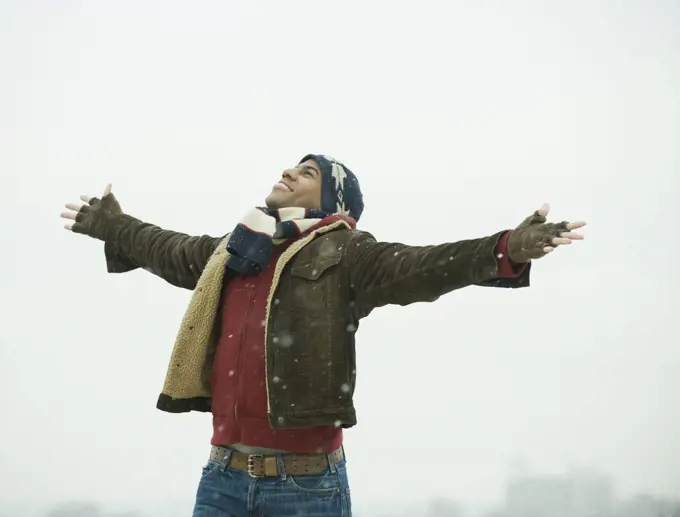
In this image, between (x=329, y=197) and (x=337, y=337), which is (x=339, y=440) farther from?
(x=329, y=197)

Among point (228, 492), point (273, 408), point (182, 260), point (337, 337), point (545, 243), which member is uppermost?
point (182, 260)

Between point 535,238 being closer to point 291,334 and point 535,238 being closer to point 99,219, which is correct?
point 291,334

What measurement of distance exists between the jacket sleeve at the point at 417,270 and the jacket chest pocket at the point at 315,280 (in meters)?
0.05

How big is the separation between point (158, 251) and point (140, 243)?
10cm

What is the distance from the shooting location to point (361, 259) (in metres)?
2.66

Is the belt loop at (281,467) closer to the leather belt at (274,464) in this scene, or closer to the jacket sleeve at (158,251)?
the leather belt at (274,464)

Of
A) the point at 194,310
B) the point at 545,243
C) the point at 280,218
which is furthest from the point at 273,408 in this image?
the point at 545,243

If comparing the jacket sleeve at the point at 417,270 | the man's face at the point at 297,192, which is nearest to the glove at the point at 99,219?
the man's face at the point at 297,192

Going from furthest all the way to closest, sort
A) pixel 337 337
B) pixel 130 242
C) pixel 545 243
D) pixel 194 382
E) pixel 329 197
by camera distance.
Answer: pixel 130 242, pixel 329 197, pixel 194 382, pixel 337 337, pixel 545 243

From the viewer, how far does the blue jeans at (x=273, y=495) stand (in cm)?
247

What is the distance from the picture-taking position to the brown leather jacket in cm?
243

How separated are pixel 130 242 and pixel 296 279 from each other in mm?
861

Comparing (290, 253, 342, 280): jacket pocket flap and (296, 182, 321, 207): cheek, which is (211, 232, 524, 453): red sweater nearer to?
(290, 253, 342, 280): jacket pocket flap

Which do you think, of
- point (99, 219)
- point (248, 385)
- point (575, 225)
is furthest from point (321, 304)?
point (99, 219)
